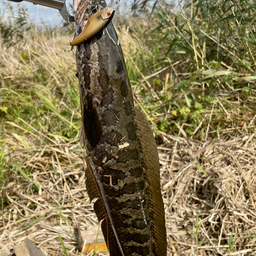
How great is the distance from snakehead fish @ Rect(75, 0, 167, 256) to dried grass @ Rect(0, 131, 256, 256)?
0.80m

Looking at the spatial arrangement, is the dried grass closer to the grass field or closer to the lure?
the grass field

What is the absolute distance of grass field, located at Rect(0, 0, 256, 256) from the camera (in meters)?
2.45

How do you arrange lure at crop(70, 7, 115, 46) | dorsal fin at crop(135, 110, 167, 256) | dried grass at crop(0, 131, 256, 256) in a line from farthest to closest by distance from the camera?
dried grass at crop(0, 131, 256, 256)
dorsal fin at crop(135, 110, 167, 256)
lure at crop(70, 7, 115, 46)

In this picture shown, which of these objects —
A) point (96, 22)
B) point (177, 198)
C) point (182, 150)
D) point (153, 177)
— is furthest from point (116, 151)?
point (182, 150)

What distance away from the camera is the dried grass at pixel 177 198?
93.8 inches

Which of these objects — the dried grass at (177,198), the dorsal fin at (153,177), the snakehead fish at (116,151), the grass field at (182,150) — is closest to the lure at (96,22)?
the snakehead fish at (116,151)

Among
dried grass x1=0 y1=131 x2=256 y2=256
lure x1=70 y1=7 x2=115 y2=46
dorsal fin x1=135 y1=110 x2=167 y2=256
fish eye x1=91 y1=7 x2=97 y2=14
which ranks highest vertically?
fish eye x1=91 y1=7 x2=97 y2=14

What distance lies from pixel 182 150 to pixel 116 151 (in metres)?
1.81

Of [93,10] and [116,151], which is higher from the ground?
[93,10]

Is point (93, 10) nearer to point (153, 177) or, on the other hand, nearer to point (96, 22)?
point (96, 22)

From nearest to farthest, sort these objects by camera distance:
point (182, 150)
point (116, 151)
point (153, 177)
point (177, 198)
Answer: point (116, 151), point (153, 177), point (177, 198), point (182, 150)

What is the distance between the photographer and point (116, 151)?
4.41 feet

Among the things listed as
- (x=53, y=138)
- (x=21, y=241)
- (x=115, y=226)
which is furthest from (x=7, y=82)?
(x=115, y=226)

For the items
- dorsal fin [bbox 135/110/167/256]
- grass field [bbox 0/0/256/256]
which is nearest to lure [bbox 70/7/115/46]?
dorsal fin [bbox 135/110/167/256]
